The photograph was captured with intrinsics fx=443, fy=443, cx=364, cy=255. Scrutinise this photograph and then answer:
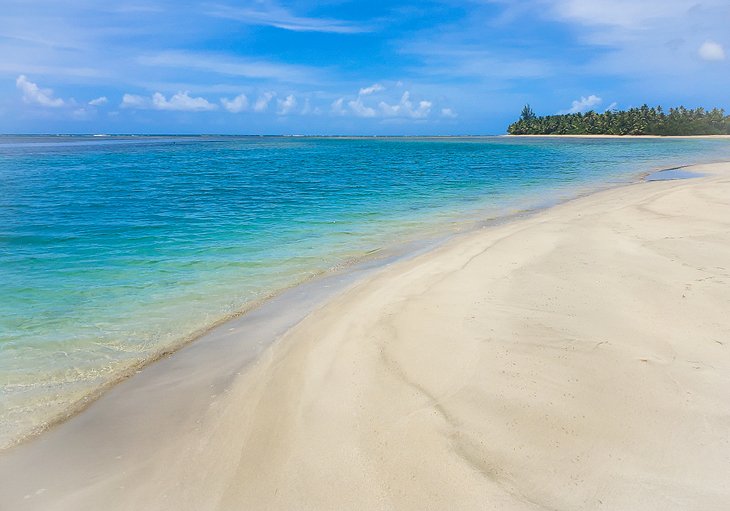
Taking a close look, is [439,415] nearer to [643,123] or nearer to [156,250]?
[156,250]

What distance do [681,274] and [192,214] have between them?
15.8m

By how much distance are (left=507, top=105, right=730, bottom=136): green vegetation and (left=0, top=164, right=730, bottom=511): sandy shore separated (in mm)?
131744

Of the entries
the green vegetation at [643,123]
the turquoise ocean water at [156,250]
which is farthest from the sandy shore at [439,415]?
the green vegetation at [643,123]

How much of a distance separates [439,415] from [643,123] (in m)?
141

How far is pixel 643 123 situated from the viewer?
4658 inches

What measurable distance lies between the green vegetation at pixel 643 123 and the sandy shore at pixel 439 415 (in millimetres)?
131744

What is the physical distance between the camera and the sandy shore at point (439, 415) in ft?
10.8

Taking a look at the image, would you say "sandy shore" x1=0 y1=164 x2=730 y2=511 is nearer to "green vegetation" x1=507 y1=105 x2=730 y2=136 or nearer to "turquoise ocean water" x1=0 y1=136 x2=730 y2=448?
"turquoise ocean water" x1=0 y1=136 x2=730 y2=448

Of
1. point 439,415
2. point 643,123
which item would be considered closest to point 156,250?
point 439,415

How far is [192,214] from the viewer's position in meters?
17.4

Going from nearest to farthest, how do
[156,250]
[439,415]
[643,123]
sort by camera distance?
[439,415] < [156,250] < [643,123]

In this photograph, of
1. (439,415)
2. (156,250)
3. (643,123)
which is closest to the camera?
(439,415)

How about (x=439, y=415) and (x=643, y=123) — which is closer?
(x=439, y=415)

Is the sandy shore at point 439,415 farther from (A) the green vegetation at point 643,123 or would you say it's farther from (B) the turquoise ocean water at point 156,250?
(A) the green vegetation at point 643,123
